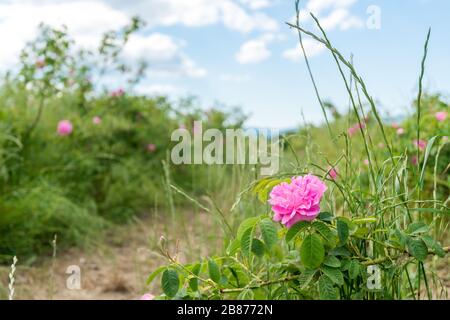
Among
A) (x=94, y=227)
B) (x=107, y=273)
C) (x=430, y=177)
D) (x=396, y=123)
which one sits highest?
(x=396, y=123)

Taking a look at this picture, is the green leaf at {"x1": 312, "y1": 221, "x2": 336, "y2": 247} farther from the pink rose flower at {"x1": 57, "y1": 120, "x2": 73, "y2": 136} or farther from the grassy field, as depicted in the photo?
the pink rose flower at {"x1": 57, "y1": 120, "x2": 73, "y2": 136}

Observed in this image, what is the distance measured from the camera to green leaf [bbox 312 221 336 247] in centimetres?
136

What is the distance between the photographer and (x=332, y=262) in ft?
4.50

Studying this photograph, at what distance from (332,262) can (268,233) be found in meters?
0.16

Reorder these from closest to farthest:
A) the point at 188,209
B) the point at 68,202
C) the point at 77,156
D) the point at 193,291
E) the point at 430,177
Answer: the point at 193,291 → the point at 430,177 → the point at 68,202 → the point at 77,156 → the point at 188,209

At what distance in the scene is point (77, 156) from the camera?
466 cm

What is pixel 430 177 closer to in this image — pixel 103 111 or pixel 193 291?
pixel 193 291

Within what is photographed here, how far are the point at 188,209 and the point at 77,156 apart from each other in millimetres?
1270

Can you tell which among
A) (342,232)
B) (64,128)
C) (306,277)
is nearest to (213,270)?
(306,277)

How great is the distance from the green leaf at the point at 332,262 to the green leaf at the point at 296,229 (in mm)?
101

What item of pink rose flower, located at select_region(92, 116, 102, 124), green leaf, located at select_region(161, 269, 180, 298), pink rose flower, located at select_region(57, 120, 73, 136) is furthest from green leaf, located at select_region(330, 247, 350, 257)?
pink rose flower, located at select_region(92, 116, 102, 124)

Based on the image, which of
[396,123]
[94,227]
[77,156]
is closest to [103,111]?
[77,156]

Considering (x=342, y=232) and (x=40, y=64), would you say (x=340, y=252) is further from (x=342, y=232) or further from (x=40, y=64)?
(x=40, y=64)

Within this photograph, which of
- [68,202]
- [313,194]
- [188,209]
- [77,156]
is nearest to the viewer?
[313,194]
